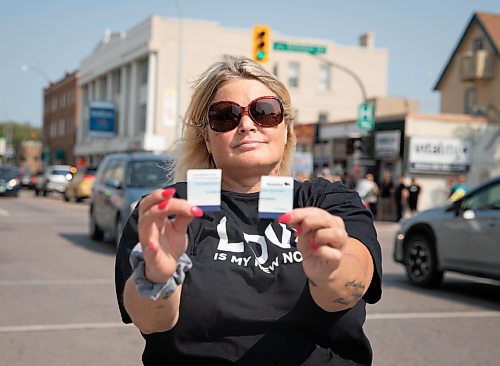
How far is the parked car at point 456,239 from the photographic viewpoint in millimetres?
9312

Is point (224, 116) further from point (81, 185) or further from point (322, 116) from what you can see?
point (322, 116)

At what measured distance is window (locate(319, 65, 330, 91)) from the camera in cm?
5253

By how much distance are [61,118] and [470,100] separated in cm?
5174

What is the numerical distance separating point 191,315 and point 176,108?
46260 mm

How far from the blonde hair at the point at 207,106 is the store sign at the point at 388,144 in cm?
2918

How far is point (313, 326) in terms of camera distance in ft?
6.88

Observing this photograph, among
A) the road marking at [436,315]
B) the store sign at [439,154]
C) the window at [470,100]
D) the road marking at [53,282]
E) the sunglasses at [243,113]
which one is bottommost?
the road marking at [53,282]

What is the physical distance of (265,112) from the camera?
2.18 metres

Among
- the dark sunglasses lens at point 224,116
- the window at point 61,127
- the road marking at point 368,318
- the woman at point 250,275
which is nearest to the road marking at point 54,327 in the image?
the road marking at point 368,318

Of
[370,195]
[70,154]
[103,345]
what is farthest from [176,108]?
[103,345]

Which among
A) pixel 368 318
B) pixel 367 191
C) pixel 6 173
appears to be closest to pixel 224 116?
pixel 368 318

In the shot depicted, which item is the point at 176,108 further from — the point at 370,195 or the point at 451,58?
the point at 370,195

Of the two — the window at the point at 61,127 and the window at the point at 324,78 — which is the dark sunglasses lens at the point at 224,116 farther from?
the window at the point at 61,127

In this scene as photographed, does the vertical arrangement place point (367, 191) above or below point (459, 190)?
below
